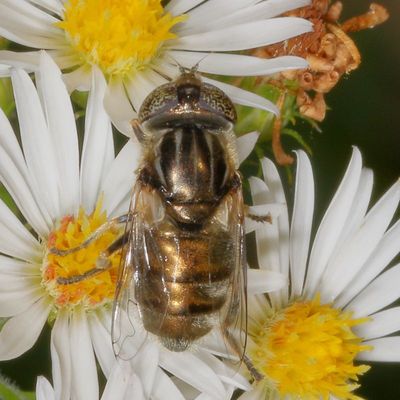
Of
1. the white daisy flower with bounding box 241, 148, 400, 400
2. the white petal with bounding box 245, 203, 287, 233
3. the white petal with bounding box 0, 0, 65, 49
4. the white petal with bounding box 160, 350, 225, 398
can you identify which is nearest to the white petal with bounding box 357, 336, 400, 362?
the white daisy flower with bounding box 241, 148, 400, 400

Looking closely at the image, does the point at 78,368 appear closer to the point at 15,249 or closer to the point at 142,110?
the point at 15,249

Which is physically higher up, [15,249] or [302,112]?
[302,112]

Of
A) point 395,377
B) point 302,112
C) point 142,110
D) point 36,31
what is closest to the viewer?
point 142,110

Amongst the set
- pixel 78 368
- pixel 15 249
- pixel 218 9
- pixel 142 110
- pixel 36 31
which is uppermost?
pixel 218 9

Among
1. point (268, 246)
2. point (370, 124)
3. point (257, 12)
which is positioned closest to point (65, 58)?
point (257, 12)

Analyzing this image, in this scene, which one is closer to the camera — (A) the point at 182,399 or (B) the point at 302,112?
(A) the point at 182,399

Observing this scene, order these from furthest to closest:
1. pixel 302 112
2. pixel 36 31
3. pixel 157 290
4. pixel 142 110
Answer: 1. pixel 302 112
2. pixel 36 31
3. pixel 142 110
4. pixel 157 290

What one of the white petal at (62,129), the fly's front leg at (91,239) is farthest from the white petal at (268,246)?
the white petal at (62,129)

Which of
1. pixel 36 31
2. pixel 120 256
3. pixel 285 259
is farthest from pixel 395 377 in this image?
pixel 36 31
